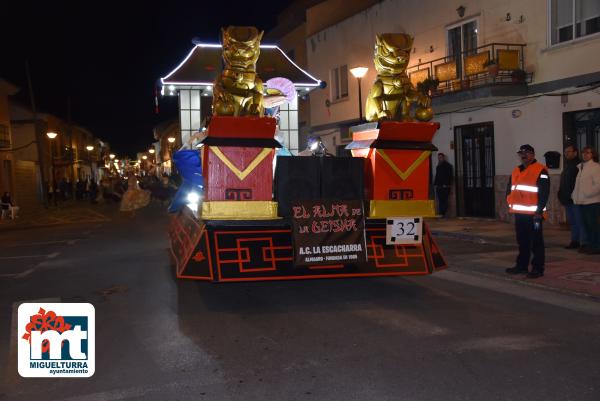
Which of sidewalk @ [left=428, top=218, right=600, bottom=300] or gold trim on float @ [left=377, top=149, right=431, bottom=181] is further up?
gold trim on float @ [left=377, top=149, right=431, bottom=181]

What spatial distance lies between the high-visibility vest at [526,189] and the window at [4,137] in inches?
1148

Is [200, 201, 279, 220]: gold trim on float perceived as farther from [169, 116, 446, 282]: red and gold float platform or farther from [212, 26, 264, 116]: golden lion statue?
[212, 26, 264, 116]: golden lion statue

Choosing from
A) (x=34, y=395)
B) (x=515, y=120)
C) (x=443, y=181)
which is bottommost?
(x=34, y=395)

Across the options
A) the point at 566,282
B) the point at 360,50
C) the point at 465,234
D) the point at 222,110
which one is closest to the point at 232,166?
the point at 222,110

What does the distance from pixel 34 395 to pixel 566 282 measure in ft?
21.1

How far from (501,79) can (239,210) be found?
1041 cm

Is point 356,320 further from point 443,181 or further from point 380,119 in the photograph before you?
point 443,181

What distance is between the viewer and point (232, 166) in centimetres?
636

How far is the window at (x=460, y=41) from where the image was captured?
52.9ft

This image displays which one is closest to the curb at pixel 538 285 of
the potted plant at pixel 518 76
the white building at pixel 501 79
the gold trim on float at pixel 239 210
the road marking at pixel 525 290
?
the road marking at pixel 525 290

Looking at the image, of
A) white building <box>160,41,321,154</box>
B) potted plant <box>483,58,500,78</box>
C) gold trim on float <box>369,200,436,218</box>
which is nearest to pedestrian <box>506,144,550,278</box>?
gold trim on float <box>369,200,436,218</box>

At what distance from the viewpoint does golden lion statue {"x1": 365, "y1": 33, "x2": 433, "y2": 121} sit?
697 cm

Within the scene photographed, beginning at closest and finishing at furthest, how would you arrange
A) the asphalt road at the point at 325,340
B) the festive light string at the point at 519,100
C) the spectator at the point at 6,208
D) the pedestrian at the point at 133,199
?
1. the asphalt road at the point at 325,340
2. the festive light string at the point at 519,100
3. the spectator at the point at 6,208
4. the pedestrian at the point at 133,199

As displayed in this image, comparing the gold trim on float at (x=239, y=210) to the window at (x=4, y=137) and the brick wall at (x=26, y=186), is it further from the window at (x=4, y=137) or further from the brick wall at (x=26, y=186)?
the brick wall at (x=26, y=186)
